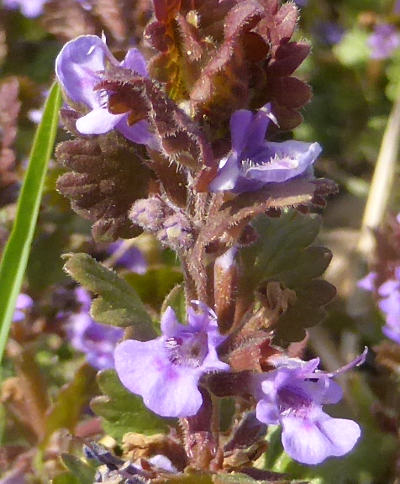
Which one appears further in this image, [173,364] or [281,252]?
[281,252]

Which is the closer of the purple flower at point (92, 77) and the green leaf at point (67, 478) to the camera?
the purple flower at point (92, 77)

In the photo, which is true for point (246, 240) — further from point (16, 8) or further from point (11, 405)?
point (16, 8)

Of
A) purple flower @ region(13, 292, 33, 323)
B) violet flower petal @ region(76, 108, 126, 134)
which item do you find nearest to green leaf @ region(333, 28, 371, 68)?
purple flower @ region(13, 292, 33, 323)

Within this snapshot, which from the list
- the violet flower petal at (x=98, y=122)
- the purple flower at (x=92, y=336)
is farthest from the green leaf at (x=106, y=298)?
the purple flower at (x=92, y=336)

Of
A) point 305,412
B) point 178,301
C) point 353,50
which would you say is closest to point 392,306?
point 178,301

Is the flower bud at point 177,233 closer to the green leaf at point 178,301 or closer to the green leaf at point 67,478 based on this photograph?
the green leaf at point 178,301

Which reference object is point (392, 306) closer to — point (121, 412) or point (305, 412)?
point (121, 412)

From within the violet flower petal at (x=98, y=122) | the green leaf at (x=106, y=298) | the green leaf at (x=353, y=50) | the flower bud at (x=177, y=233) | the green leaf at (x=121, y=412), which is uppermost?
the violet flower petal at (x=98, y=122)
